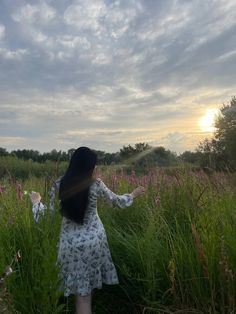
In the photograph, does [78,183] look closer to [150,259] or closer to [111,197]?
[111,197]

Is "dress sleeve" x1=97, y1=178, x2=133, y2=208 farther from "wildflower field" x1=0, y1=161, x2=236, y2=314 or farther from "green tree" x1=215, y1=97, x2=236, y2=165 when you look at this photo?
"green tree" x1=215, y1=97, x2=236, y2=165

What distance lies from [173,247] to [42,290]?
1.45 m

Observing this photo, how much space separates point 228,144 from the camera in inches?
1131

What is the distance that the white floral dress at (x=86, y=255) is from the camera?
166 inches

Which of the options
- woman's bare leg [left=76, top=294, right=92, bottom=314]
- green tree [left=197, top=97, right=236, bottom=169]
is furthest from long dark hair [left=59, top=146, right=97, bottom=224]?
green tree [left=197, top=97, right=236, bottom=169]

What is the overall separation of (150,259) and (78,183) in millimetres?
1112

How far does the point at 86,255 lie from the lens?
424 centimetres

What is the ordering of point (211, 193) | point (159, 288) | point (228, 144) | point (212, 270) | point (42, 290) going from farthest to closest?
point (228, 144) < point (211, 193) < point (159, 288) < point (212, 270) < point (42, 290)

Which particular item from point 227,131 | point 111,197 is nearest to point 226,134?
point 227,131

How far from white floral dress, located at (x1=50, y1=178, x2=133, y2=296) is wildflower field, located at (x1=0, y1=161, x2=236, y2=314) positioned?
18cm

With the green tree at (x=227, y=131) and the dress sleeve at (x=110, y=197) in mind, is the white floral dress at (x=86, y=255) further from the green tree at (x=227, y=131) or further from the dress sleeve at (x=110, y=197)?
the green tree at (x=227, y=131)

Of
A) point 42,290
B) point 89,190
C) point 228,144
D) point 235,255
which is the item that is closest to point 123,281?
point 89,190

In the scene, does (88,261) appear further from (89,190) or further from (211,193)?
(211,193)

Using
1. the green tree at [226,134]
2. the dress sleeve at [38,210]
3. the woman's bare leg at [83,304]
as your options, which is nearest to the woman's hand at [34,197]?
the dress sleeve at [38,210]
